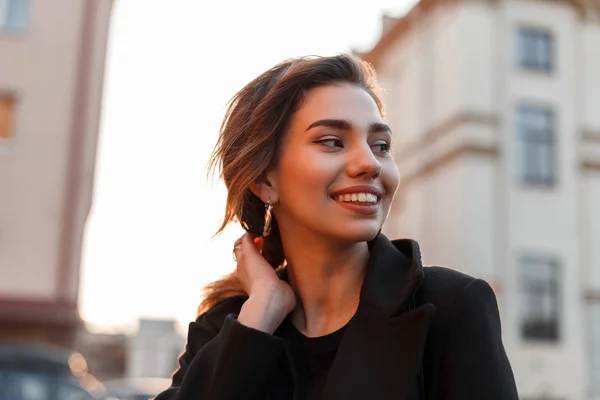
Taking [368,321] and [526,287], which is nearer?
[368,321]

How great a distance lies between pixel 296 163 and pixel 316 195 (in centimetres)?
9

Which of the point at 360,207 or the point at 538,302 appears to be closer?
the point at 360,207

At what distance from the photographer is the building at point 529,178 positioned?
20891mm

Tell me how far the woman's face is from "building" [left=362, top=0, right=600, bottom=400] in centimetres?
1904

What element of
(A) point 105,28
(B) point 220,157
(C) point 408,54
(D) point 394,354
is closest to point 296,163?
(B) point 220,157

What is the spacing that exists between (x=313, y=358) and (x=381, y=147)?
1.69ft

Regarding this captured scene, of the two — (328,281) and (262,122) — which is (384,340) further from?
(262,122)

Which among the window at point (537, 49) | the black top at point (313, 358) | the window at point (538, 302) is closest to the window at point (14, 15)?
the window at point (537, 49)

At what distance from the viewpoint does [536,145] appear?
21.3m

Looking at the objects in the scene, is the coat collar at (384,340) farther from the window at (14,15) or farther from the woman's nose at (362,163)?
the window at (14,15)

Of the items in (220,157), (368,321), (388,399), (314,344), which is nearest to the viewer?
(388,399)

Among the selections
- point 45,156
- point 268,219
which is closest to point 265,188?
point 268,219

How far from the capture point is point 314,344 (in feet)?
7.06

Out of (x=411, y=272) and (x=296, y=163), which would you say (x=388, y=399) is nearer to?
(x=411, y=272)
